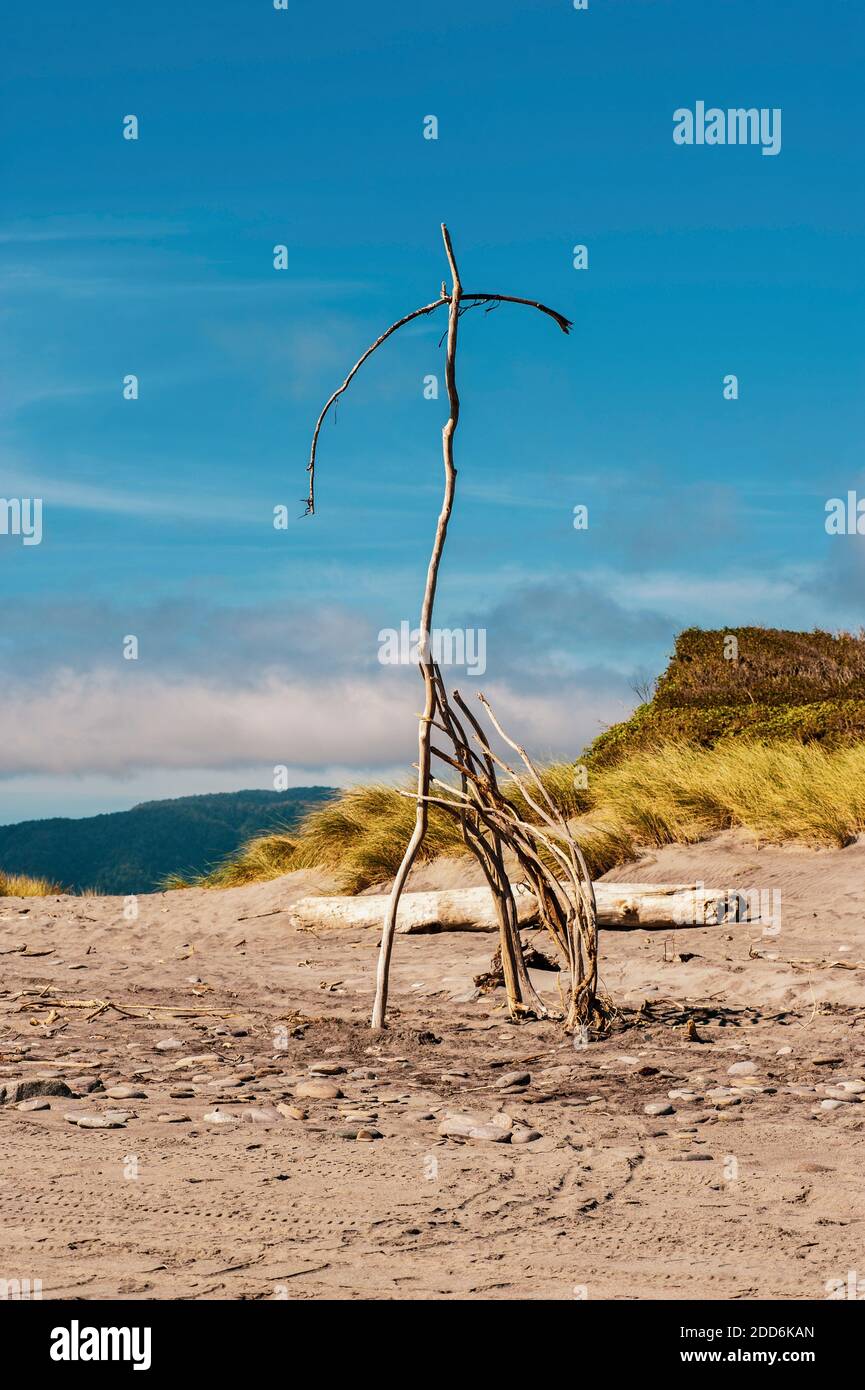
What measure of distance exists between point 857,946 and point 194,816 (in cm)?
4391

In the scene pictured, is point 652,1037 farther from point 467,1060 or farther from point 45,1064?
point 45,1064

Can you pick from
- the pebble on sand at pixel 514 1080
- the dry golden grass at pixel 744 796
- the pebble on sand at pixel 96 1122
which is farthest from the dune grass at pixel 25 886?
the pebble on sand at pixel 96 1122

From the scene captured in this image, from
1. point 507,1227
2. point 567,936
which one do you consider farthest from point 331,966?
point 507,1227

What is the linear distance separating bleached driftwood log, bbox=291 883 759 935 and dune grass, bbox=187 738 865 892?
2.92 ft

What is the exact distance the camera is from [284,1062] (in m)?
6.36

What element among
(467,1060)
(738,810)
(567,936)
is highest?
(738,810)

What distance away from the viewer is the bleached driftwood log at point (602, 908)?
9.75 metres

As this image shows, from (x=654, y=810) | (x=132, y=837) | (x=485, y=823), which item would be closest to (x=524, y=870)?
(x=485, y=823)

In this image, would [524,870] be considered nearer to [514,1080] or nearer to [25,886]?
[514,1080]

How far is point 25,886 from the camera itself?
58.3 ft

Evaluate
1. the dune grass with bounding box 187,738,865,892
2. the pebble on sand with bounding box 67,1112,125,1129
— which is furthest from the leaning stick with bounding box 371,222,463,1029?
the dune grass with bounding box 187,738,865,892

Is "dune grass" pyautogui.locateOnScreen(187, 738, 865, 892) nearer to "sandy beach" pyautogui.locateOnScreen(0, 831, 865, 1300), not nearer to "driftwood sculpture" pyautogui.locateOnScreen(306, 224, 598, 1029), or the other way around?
"sandy beach" pyautogui.locateOnScreen(0, 831, 865, 1300)

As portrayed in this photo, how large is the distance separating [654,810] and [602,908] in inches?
85.6

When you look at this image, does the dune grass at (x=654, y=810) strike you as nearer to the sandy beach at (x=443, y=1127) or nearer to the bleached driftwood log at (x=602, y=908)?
the bleached driftwood log at (x=602, y=908)
